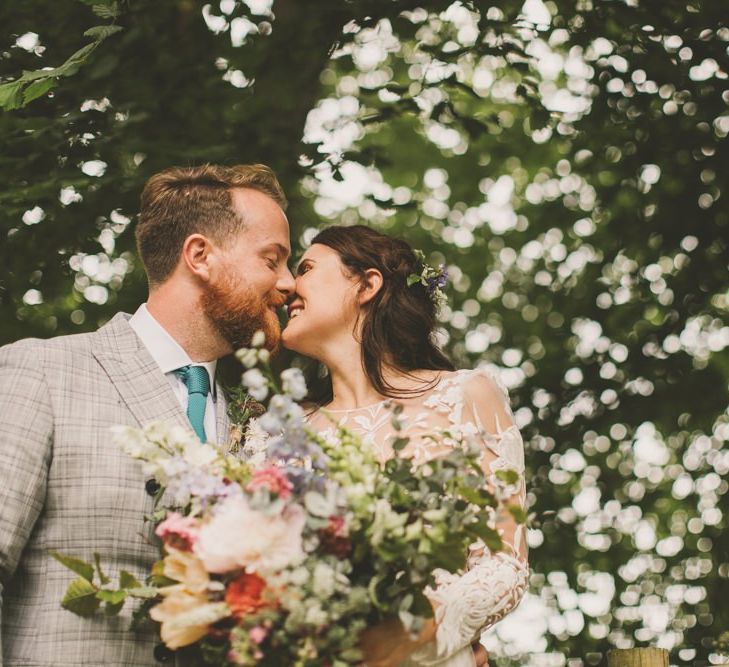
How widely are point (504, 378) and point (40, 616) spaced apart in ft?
22.7

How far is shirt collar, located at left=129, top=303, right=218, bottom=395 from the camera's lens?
3705mm

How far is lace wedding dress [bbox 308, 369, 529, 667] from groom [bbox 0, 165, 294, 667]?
0.64 m

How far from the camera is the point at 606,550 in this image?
10086 millimetres

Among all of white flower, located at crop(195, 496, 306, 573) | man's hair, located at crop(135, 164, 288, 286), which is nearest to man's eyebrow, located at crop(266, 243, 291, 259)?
man's hair, located at crop(135, 164, 288, 286)

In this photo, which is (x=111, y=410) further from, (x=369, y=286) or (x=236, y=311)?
(x=369, y=286)

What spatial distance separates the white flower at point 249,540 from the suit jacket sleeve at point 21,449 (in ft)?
2.91

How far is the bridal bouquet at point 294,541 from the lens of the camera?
91.7 inches

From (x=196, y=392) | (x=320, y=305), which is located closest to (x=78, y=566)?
(x=196, y=392)

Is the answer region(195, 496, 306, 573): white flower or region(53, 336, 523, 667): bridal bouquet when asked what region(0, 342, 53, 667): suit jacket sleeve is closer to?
region(53, 336, 523, 667): bridal bouquet

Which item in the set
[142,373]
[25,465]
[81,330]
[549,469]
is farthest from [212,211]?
[549,469]

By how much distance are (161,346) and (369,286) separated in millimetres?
1213

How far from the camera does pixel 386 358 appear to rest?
14.9ft

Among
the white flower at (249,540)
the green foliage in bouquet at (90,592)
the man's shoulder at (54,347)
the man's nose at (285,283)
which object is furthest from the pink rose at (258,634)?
the man's nose at (285,283)

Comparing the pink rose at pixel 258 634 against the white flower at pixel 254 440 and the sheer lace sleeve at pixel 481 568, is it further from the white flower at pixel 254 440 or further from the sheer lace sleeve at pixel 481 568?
the white flower at pixel 254 440
